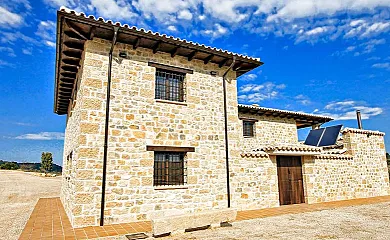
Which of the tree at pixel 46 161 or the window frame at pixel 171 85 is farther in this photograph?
the tree at pixel 46 161

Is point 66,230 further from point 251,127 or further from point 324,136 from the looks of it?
point 324,136

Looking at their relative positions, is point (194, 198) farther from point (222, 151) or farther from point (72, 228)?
point (72, 228)

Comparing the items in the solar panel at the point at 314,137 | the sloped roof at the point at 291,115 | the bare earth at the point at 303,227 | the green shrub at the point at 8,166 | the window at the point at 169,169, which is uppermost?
the sloped roof at the point at 291,115

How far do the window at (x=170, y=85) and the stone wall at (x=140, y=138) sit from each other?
29 cm

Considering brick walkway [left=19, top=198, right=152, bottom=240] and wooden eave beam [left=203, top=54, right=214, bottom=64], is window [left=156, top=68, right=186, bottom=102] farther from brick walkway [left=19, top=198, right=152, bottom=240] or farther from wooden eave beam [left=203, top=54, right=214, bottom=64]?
brick walkway [left=19, top=198, right=152, bottom=240]

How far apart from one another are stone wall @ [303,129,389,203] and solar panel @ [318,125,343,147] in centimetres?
80

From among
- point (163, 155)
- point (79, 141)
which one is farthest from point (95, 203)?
point (163, 155)

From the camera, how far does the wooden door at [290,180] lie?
1059 centimetres

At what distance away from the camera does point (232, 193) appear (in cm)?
934

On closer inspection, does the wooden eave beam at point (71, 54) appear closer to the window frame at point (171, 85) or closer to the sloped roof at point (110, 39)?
the sloped roof at point (110, 39)

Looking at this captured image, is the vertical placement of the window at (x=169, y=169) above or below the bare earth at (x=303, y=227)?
above

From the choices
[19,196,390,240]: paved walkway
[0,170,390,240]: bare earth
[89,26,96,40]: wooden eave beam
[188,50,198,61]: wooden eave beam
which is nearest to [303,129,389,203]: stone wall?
[19,196,390,240]: paved walkway

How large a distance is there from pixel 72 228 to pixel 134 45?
225 inches

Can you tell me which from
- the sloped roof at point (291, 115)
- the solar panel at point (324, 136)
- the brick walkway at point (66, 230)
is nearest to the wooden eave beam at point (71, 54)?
the brick walkway at point (66, 230)
